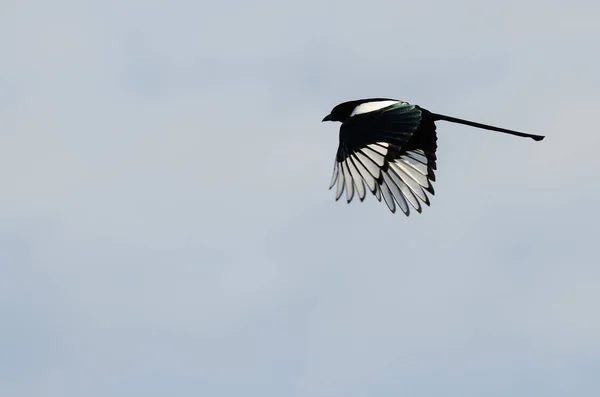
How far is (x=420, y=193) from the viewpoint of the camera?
17281 millimetres

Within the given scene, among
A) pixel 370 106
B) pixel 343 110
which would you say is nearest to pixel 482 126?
pixel 370 106

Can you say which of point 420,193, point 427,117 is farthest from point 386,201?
point 427,117

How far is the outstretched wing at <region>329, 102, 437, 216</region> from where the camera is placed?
17.2m

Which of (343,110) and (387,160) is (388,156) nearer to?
(387,160)

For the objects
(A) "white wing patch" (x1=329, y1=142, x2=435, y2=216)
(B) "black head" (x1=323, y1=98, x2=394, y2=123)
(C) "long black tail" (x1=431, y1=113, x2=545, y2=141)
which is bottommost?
(A) "white wing patch" (x1=329, y1=142, x2=435, y2=216)

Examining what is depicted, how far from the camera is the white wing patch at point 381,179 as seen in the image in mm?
17188

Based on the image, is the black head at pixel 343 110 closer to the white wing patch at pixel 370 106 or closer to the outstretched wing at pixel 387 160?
the white wing patch at pixel 370 106

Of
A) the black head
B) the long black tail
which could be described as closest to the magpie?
the long black tail

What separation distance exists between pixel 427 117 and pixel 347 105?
117cm

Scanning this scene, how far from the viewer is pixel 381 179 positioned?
17.3m

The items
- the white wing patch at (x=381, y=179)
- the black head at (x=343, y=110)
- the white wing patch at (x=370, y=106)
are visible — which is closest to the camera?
the white wing patch at (x=381, y=179)

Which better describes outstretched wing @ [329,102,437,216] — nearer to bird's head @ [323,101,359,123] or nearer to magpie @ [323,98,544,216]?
magpie @ [323,98,544,216]

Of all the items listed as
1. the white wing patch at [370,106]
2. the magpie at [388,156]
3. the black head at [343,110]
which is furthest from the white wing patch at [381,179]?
the black head at [343,110]

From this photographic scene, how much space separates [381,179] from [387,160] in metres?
0.31
